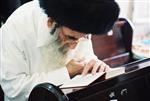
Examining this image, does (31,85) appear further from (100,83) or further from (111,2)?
(111,2)

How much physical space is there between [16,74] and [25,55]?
0.06 metres

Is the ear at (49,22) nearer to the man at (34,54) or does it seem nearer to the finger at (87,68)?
the man at (34,54)

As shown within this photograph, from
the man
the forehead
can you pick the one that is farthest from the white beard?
the forehead

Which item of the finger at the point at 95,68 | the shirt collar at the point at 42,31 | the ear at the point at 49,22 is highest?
the ear at the point at 49,22

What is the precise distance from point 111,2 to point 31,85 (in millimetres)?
366

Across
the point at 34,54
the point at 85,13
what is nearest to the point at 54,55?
the point at 34,54

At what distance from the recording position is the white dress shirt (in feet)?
2.88

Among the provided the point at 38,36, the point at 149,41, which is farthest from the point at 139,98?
the point at 149,41

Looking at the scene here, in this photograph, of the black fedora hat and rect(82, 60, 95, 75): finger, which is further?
rect(82, 60, 95, 75): finger

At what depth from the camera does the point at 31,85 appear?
0.89 m

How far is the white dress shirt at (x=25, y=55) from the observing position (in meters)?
0.88

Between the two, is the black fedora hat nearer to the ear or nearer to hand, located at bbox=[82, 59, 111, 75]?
the ear

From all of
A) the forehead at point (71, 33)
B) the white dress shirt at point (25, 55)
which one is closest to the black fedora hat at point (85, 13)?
the forehead at point (71, 33)

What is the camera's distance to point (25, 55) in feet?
2.94
